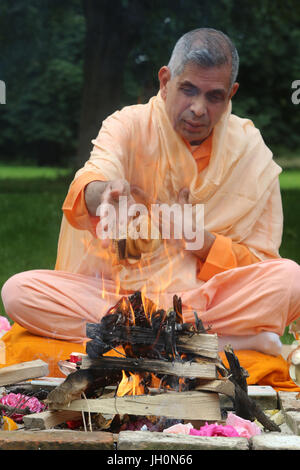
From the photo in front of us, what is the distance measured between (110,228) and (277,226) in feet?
4.34

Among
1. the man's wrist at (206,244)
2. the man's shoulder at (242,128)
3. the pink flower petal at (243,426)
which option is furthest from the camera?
the man's shoulder at (242,128)

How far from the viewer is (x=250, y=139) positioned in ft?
14.8

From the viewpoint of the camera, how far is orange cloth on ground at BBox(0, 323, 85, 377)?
13.1 ft

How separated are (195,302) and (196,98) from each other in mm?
1051

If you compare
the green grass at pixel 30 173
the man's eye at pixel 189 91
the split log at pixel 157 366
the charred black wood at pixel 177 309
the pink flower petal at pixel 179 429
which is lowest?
the pink flower petal at pixel 179 429

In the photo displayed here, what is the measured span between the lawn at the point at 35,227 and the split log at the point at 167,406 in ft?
9.39

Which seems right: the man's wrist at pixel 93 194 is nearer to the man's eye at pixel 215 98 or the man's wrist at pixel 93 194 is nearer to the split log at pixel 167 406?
the man's eye at pixel 215 98

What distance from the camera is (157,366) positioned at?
3.06 metres

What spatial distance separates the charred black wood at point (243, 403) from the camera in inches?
124

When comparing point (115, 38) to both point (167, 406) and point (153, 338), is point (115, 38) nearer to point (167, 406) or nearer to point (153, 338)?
point (153, 338)

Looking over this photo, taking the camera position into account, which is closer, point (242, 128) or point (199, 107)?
point (199, 107)

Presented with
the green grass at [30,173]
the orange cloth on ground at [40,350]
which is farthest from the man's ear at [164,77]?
the green grass at [30,173]

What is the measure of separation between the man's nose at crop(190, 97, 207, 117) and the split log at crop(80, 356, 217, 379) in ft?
4.83

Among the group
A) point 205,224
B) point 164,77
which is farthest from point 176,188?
point 164,77
